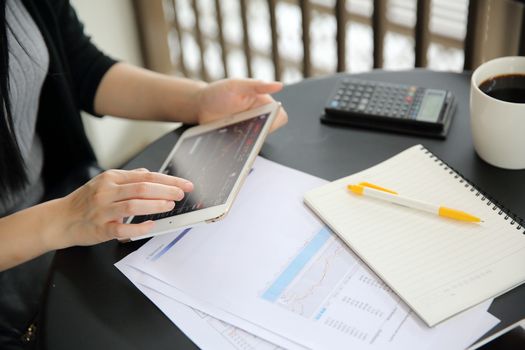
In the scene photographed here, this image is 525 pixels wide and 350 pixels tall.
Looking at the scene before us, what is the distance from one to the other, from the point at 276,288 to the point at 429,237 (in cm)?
19

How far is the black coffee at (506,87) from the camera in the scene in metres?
0.76

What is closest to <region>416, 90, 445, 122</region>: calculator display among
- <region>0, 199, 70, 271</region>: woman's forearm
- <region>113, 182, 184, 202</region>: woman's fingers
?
<region>113, 182, 184, 202</region>: woman's fingers

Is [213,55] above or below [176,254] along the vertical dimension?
below

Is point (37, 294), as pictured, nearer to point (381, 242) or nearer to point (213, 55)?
point (381, 242)

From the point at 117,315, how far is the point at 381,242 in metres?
0.31

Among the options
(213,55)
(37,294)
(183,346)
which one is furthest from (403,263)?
(213,55)

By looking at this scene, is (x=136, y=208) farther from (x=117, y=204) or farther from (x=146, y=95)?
(x=146, y=95)

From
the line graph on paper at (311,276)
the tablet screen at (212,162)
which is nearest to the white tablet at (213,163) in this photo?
the tablet screen at (212,162)

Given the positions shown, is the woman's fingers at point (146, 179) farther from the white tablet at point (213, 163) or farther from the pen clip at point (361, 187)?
the pen clip at point (361, 187)

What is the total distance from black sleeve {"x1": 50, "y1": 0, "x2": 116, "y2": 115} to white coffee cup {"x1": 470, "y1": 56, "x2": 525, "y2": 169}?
2.09ft

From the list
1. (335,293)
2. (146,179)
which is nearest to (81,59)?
(146,179)

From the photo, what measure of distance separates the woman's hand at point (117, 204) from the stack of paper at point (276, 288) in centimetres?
5

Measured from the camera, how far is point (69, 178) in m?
1.04

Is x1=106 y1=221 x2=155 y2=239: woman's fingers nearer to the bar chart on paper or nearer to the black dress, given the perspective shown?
the bar chart on paper
